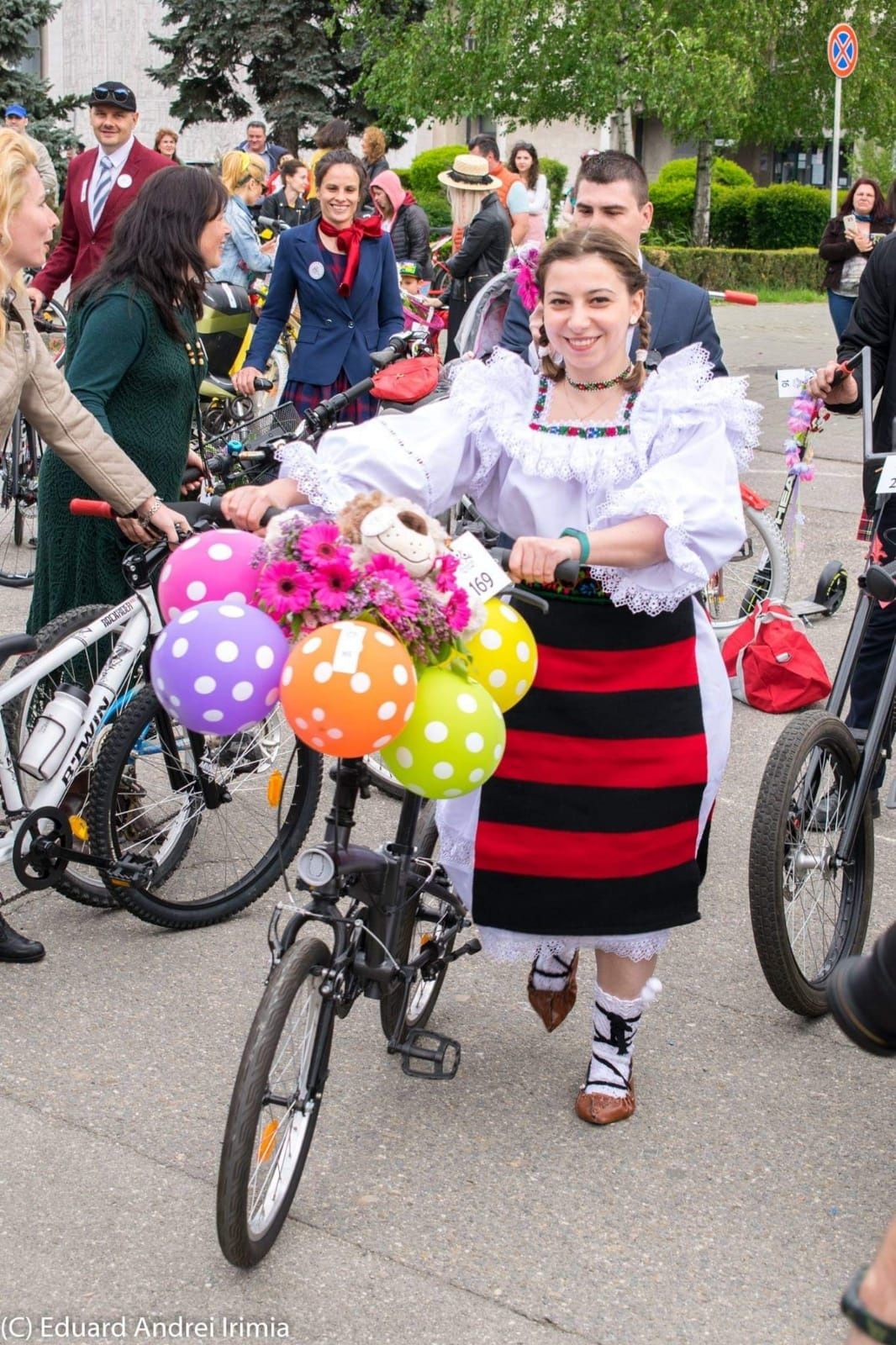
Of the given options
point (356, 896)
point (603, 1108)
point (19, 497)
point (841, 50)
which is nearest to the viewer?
point (356, 896)

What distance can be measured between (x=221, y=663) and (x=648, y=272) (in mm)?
2581

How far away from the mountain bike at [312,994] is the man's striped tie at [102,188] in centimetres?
551

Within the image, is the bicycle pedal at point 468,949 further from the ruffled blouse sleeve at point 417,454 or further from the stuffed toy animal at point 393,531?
the stuffed toy animal at point 393,531

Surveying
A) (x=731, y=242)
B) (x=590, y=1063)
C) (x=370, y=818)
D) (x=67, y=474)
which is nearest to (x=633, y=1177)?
(x=590, y=1063)

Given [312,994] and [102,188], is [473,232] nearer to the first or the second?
[102,188]

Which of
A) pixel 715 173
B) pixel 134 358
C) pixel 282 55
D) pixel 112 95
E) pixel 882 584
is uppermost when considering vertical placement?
pixel 282 55

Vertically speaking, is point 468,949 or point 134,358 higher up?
point 134,358

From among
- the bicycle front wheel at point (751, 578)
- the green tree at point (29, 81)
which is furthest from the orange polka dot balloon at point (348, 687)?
the green tree at point (29, 81)

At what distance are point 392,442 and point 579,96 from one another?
23054 mm

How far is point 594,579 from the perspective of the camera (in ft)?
10.9

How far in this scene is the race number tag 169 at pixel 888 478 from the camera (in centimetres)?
479

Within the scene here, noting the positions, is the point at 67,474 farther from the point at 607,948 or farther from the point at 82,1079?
the point at 607,948

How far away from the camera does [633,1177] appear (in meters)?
3.43

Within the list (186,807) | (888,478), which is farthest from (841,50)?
(186,807)
